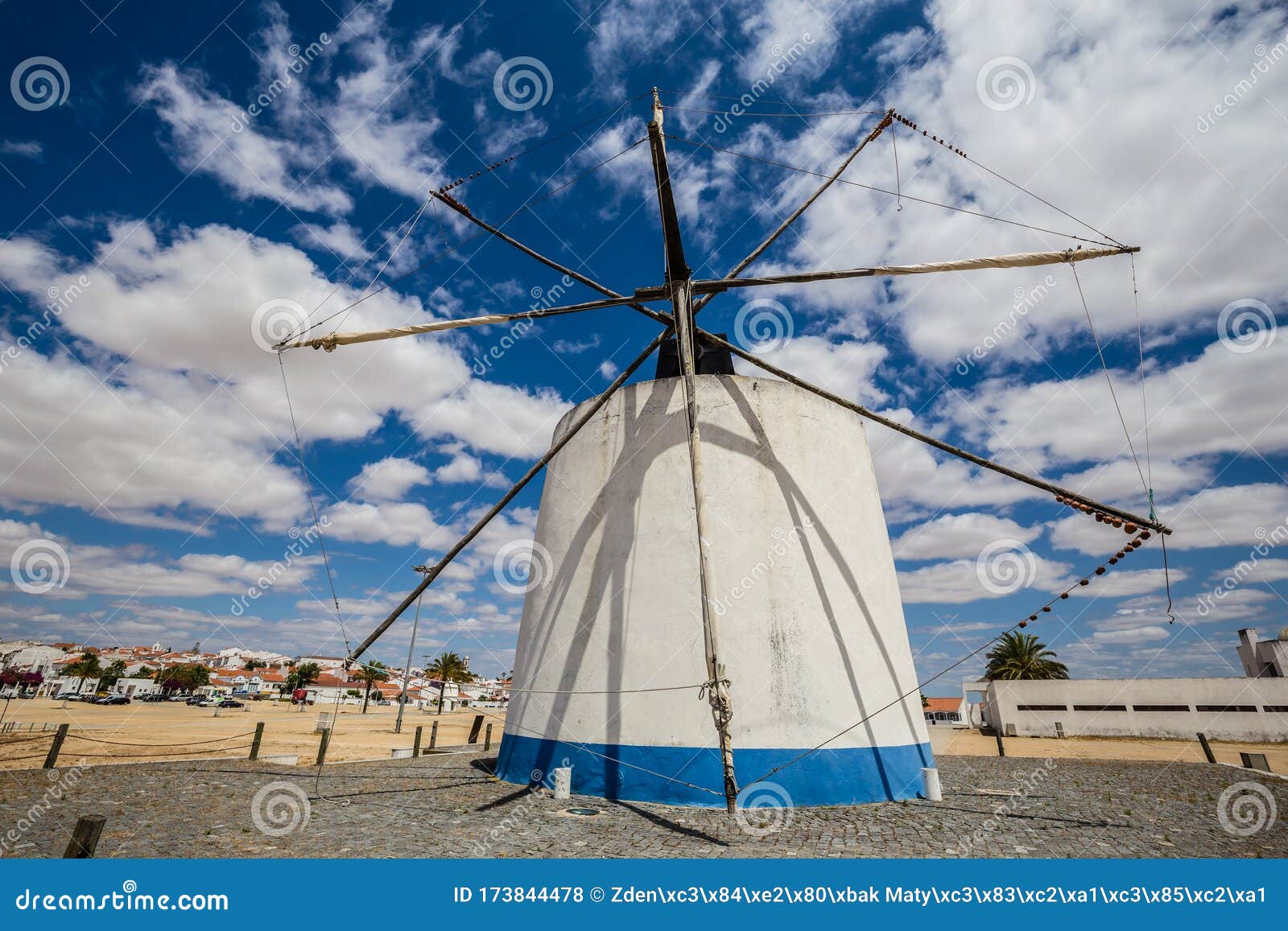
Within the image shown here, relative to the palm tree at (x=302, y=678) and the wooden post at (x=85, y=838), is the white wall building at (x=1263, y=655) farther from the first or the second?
the palm tree at (x=302, y=678)

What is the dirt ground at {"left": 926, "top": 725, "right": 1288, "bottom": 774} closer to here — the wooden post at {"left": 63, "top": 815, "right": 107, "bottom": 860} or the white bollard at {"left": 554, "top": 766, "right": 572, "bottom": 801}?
the white bollard at {"left": 554, "top": 766, "right": 572, "bottom": 801}

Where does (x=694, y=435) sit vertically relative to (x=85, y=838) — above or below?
above

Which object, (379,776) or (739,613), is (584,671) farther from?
(379,776)

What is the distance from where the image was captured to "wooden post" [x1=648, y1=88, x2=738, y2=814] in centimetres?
786

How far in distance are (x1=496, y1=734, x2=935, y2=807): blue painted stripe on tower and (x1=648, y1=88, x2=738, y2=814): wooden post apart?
0.44 metres

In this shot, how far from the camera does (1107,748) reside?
93.3 feet

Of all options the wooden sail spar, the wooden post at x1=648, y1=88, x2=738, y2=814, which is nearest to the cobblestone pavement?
the wooden post at x1=648, y1=88, x2=738, y2=814

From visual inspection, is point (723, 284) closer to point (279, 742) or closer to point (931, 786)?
point (931, 786)

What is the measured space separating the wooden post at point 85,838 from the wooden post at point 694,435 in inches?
237

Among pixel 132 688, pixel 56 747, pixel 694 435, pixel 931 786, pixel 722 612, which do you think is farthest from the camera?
pixel 132 688

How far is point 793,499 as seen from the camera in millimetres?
11188

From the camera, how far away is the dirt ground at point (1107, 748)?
76.2 feet

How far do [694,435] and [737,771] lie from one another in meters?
5.38

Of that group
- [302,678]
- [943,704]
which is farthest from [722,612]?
[302,678]
